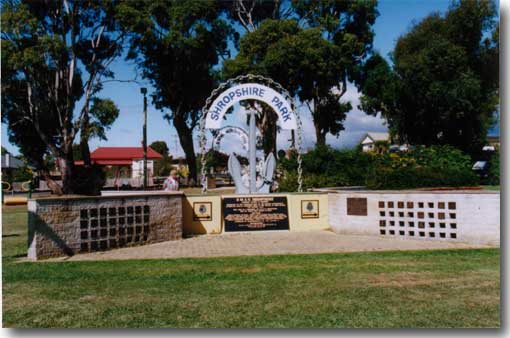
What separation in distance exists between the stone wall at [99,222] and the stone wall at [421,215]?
141 inches

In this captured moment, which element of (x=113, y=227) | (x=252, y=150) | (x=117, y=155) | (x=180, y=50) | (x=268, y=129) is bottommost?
(x=113, y=227)

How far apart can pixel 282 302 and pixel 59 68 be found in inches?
892

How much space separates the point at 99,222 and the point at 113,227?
33cm

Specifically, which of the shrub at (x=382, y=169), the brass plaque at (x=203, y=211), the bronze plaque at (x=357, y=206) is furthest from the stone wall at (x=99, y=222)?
the shrub at (x=382, y=169)

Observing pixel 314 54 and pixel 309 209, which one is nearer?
pixel 309 209

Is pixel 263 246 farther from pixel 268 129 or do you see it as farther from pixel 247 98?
pixel 268 129

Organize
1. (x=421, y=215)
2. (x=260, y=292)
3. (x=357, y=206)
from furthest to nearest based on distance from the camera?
(x=357, y=206) → (x=421, y=215) → (x=260, y=292)

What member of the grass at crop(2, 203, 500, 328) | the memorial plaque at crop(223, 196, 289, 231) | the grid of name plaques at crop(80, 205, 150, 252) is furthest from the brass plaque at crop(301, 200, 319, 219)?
the grid of name plaques at crop(80, 205, 150, 252)

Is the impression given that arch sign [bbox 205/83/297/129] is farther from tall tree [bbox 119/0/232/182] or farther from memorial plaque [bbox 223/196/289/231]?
tall tree [bbox 119/0/232/182]

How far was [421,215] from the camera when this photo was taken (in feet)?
33.7

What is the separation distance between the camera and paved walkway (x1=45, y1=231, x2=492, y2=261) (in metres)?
8.98

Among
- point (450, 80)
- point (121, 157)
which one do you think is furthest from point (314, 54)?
point (121, 157)

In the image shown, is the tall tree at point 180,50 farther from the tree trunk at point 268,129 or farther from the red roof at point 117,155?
the red roof at point 117,155

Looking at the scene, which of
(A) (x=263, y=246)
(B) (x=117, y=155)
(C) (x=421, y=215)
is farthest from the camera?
(B) (x=117, y=155)
